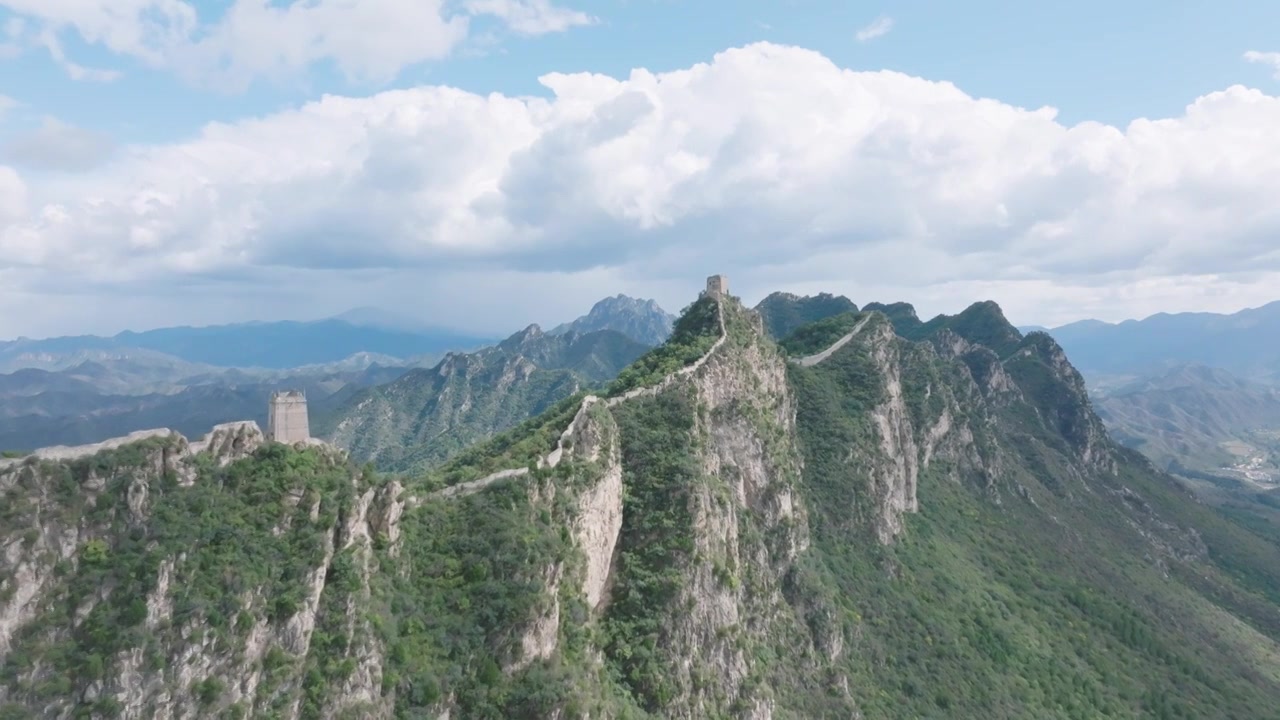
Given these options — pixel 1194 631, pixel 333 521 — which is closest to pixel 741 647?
pixel 333 521

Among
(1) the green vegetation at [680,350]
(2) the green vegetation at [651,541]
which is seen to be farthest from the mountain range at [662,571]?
(1) the green vegetation at [680,350]

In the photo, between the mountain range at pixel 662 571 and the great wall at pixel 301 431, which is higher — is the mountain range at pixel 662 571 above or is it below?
below

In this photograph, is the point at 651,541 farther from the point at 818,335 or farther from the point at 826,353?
the point at 818,335

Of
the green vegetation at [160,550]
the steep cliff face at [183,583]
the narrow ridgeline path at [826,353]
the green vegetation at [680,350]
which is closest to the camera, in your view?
the steep cliff face at [183,583]

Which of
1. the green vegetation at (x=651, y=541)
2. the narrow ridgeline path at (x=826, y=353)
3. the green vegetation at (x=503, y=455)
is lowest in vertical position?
the green vegetation at (x=651, y=541)

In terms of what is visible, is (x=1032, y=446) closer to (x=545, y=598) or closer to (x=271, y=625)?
(x=545, y=598)

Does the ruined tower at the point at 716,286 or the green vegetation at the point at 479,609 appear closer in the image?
the green vegetation at the point at 479,609

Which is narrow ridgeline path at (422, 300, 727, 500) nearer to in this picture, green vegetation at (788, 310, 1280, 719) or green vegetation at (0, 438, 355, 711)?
green vegetation at (0, 438, 355, 711)

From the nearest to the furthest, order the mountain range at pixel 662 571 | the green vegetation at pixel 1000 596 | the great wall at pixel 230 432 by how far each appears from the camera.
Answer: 1. the great wall at pixel 230 432
2. the mountain range at pixel 662 571
3. the green vegetation at pixel 1000 596

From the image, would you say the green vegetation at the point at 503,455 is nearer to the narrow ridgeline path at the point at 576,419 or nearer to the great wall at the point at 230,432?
the narrow ridgeline path at the point at 576,419
